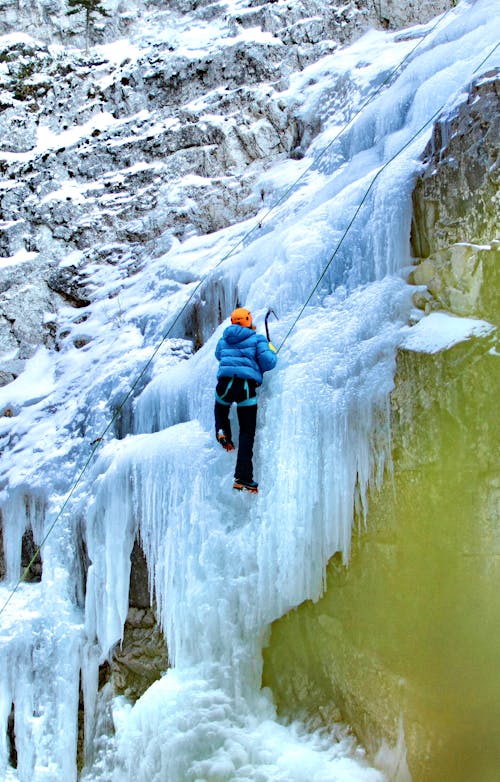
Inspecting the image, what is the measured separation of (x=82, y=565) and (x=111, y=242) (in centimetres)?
465

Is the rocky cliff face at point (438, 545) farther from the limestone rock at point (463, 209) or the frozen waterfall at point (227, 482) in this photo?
the frozen waterfall at point (227, 482)

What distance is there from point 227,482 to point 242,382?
806 millimetres

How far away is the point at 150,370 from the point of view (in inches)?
306

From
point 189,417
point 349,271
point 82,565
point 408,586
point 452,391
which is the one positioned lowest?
point 82,565

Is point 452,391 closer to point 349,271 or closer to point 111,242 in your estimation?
point 349,271

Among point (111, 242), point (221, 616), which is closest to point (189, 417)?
point (221, 616)

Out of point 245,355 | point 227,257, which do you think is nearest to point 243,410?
point 245,355

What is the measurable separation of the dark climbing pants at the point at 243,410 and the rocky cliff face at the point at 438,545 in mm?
952

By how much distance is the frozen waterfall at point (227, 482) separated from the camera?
538cm

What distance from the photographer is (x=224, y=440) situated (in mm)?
5660

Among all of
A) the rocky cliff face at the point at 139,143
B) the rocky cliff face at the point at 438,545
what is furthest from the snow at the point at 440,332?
the rocky cliff face at the point at 139,143

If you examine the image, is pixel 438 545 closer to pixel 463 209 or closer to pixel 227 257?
pixel 463 209

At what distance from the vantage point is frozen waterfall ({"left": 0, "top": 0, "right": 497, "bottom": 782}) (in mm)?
5375

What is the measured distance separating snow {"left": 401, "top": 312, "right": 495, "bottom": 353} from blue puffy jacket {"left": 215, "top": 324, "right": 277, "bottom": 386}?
1.01 meters
